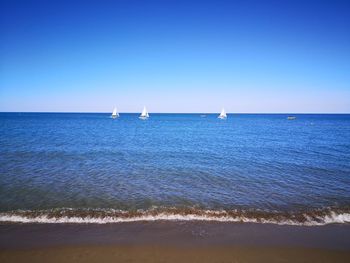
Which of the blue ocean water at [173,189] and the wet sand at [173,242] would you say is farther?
the blue ocean water at [173,189]

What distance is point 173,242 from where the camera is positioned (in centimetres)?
884

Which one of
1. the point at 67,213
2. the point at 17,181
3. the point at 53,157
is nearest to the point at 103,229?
the point at 67,213

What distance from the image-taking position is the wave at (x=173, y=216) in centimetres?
1080

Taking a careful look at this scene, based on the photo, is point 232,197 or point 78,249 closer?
point 78,249

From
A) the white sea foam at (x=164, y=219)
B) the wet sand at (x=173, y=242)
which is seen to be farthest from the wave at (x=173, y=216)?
the wet sand at (x=173, y=242)

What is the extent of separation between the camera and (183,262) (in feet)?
25.0

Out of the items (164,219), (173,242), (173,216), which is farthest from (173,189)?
(173,242)

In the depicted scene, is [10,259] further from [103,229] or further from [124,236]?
[124,236]

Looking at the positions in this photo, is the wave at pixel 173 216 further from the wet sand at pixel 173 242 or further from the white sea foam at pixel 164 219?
the wet sand at pixel 173 242

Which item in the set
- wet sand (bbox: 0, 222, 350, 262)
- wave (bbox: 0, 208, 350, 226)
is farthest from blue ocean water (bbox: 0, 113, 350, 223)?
wet sand (bbox: 0, 222, 350, 262)

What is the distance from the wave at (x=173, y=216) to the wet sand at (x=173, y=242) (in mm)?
524

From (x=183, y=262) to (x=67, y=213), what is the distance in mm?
7015

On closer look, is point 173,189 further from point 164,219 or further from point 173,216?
point 164,219

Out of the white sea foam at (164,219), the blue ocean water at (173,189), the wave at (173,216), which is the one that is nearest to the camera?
the white sea foam at (164,219)
